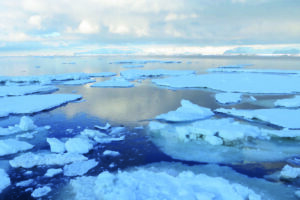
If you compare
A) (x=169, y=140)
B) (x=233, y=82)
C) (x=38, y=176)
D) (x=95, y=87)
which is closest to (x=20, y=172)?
(x=38, y=176)

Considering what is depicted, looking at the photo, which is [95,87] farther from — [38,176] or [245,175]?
[245,175]

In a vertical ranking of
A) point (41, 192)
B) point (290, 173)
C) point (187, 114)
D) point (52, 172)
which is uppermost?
point (187, 114)

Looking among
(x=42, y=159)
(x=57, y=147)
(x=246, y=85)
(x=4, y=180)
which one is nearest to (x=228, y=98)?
(x=246, y=85)

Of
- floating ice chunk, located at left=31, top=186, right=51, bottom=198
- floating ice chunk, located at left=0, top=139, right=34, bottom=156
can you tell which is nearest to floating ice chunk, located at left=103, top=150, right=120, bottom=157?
floating ice chunk, located at left=31, top=186, right=51, bottom=198

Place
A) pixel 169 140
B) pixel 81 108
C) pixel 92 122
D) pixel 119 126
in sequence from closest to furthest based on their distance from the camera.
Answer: pixel 169 140, pixel 119 126, pixel 92 122, pixel 81 108

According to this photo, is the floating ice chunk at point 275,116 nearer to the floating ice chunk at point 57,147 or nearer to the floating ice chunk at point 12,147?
the floating ice chunk at point 57,147

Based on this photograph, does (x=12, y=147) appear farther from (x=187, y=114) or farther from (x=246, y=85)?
(x=246, y=85)

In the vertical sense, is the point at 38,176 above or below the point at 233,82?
below
